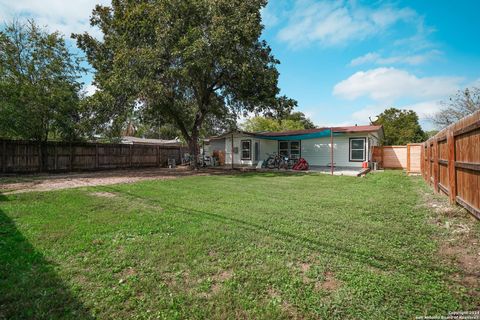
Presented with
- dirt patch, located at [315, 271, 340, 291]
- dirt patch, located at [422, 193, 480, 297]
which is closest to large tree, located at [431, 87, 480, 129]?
dirt patch, located at [422, 193, 480, 297]

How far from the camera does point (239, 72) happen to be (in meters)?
11.9

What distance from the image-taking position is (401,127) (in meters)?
30.8

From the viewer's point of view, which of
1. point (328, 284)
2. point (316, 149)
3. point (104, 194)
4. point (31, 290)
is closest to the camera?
point (31, 290)

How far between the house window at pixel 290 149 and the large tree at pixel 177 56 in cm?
453

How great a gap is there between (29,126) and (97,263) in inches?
482

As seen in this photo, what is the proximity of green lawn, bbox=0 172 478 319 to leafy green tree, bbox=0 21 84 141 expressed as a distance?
27.7ft

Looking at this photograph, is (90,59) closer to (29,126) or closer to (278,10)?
(29,126)

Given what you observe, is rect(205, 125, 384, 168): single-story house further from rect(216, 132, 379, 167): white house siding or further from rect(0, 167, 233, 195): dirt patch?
rect(0, 167, 233, 195): dirt patch

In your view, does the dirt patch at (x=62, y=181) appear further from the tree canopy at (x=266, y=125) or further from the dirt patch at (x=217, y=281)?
the tree canopy at (x=266, y=125)

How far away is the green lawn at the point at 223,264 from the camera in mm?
2104

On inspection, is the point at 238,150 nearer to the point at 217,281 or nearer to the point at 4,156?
the point at 4,156

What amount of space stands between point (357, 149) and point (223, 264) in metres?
15.3

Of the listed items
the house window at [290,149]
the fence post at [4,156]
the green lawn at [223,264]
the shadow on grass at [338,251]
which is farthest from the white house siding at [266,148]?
the fence post at [4,156]

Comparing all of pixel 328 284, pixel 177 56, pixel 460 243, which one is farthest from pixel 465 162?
pixel 177 56
